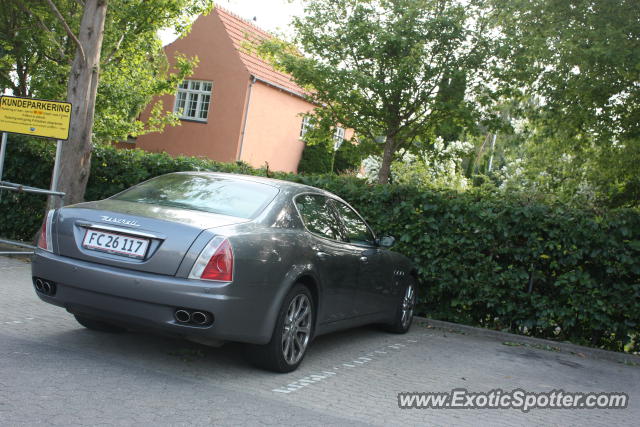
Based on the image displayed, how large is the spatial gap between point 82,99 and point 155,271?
7.52 metres

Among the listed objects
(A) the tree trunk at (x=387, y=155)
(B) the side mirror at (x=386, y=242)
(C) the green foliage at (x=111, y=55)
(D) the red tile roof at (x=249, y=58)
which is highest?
(D) the red tile roof at (x=249, y=58)

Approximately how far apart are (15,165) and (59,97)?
617 centimetres

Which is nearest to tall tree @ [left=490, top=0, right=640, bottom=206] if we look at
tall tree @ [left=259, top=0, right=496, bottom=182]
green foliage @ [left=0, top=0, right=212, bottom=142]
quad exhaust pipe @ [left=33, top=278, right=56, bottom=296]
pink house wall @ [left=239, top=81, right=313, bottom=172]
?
tall tree @ [left=259, top=0, right=496, bottom=182]

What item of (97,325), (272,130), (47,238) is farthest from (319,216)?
(272,130)

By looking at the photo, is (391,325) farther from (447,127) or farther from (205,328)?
(447,127)

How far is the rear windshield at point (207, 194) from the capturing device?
5859 mm

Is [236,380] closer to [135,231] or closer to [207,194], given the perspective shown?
[135,231]

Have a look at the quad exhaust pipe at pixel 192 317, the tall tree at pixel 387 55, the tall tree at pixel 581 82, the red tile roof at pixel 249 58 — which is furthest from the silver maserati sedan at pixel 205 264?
the red tile roof at pixel 249 58

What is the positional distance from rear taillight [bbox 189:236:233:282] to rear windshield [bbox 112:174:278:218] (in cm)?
68

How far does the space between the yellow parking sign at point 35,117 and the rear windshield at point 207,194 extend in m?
4.81

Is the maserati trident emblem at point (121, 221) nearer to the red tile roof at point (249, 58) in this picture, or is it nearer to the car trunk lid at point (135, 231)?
the car trunk lid at point (135, 231)

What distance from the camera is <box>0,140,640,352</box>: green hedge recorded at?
912 centimetres

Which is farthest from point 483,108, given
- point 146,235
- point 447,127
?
point 146,235

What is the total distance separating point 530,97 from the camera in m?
15.6
